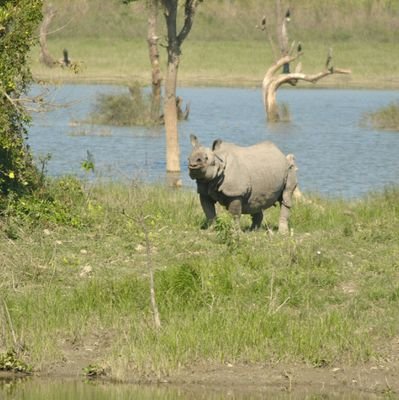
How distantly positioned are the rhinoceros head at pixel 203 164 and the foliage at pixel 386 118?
27080 millimetres

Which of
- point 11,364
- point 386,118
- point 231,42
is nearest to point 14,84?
point 11,364

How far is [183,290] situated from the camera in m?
12.6

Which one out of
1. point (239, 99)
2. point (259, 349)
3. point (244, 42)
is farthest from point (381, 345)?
point (244, 42)

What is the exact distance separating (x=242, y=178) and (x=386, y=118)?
26.9 meters

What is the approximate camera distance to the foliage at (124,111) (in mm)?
39906

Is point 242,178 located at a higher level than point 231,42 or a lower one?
higher

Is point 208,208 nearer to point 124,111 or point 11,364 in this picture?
point 11,364

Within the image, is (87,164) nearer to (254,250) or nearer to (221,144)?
(221,144)

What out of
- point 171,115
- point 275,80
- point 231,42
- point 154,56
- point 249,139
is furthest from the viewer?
point 231,42

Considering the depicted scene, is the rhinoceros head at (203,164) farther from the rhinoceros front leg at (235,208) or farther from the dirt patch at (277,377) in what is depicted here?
the dirt patch at (277,377)

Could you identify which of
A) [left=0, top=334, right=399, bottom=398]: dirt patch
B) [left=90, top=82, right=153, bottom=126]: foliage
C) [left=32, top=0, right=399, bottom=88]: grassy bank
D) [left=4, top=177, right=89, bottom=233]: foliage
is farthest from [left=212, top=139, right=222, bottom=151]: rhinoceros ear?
[left=32, top=0, right=399, bottom=88]: grassy bank

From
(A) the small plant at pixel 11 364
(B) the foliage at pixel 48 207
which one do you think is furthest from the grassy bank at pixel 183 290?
(A) the small plant at pixel 11 364

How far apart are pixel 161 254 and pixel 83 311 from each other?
2.12 metres

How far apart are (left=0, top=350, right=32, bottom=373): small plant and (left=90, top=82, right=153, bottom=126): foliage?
1126 inches
